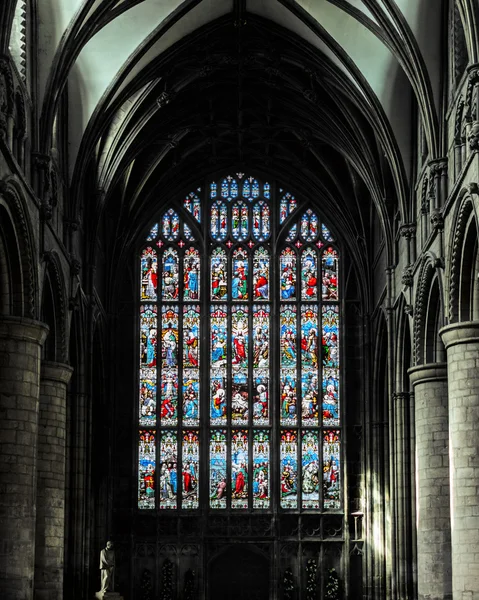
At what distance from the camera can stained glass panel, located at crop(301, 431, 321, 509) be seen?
39.8 m

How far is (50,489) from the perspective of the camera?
3023 cm

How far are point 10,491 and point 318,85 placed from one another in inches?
625

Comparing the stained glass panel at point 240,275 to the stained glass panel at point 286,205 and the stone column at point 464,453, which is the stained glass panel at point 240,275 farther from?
the stone column at point 464,453

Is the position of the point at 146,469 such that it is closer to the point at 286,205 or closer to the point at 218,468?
the point at 218,468

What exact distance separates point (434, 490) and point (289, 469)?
36.7ft

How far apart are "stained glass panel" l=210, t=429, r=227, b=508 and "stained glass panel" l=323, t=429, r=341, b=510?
3.12 m

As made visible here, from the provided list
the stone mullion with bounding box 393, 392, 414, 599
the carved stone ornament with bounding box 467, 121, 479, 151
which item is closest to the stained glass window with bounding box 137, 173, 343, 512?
the stone mullion with bounding box 393, 392, 414, 599

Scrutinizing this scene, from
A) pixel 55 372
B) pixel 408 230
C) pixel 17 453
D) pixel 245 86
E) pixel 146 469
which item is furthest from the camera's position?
pixel 146 469

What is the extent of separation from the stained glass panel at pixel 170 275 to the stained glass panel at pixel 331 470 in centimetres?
665

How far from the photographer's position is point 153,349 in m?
40.9

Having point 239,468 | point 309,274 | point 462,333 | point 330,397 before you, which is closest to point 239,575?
point 239,468

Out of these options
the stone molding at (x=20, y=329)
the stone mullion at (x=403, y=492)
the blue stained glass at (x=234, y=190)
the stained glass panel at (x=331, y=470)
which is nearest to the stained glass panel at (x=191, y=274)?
the blue stained glass at (x=234, y=190)

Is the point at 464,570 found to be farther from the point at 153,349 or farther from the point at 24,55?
→ the point at 153,349

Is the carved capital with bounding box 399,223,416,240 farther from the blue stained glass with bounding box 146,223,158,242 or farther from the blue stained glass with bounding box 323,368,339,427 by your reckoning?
the blue stained glass with bounding box 146,223,158,242
